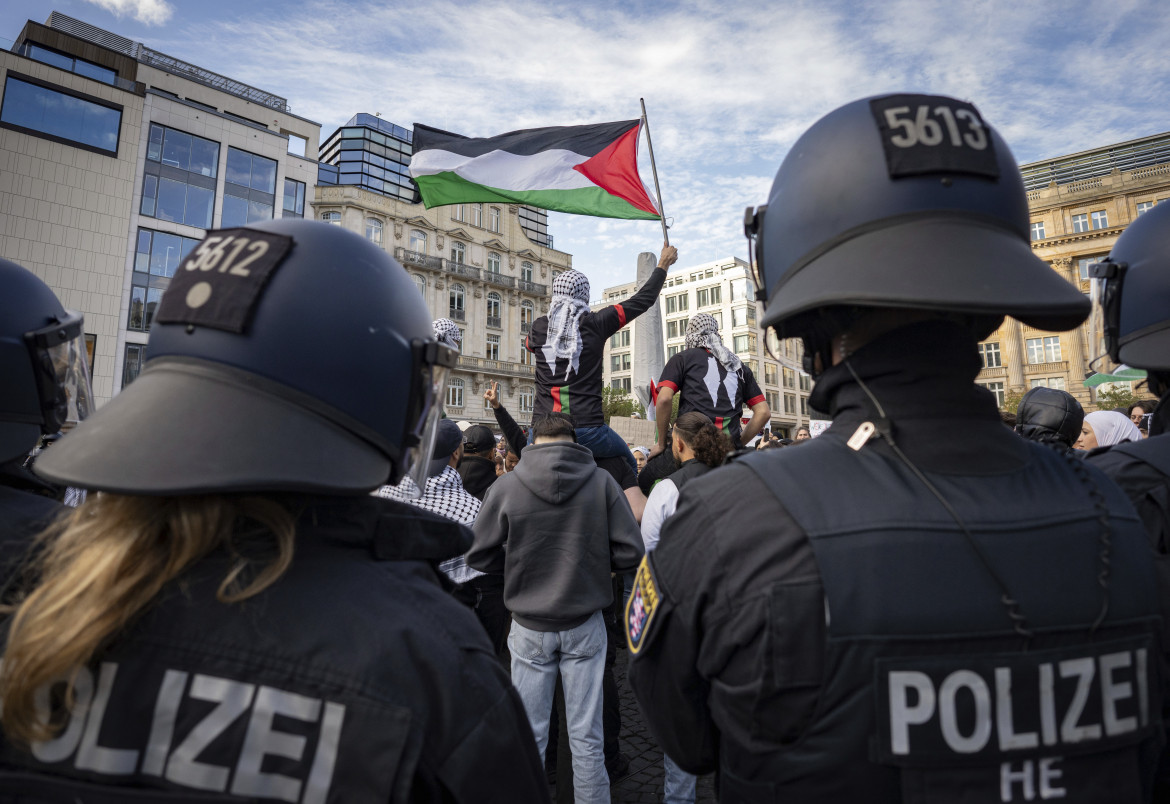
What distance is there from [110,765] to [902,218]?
1692 mm

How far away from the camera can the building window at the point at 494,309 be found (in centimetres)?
5128

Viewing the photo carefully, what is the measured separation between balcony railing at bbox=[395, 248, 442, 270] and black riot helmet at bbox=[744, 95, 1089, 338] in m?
47.2

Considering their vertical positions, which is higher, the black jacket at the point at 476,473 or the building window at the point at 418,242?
the building window at the point at 418,242

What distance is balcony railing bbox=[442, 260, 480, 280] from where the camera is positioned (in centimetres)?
4903

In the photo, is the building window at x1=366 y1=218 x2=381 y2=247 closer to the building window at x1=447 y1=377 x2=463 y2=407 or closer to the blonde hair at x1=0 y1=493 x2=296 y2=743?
the building window at x1=447 y1=377 x2=463 y2=407

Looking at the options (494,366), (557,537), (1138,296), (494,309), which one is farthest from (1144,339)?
(494,309)

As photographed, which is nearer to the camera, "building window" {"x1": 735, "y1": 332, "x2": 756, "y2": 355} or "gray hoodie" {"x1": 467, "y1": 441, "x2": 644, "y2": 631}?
"gray hoodie" {"x1": 467, "y1": 441, "x2": 644, "y2": 631}

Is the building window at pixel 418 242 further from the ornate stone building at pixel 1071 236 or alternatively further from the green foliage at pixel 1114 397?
the green foliage at pixel 1114 397

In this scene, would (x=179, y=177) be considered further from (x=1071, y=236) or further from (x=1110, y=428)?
(x=1071, y=236)

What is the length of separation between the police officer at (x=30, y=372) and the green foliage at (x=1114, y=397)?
126 ft

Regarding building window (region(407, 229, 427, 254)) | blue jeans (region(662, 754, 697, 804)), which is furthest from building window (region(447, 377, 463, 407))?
blue jeans (region(662, 754, 697, 804))

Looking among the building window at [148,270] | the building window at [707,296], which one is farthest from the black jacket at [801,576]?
the building window at [707,296]

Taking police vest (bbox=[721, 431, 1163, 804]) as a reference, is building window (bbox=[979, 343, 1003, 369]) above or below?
above

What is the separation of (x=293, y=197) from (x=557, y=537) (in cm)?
3679
